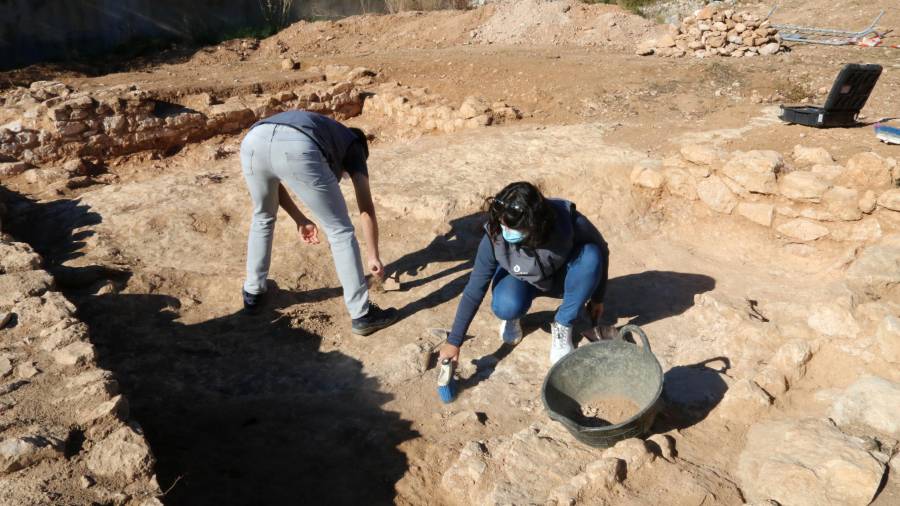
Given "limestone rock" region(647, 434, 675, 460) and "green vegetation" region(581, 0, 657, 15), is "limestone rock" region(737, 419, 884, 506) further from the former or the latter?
"green vegetation" region(581, 0, 657, 15)

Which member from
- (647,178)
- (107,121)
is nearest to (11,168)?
(107,121)

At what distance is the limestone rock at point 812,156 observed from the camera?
4.82m

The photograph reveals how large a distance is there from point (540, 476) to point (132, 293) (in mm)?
2836

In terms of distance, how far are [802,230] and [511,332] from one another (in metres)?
2.31

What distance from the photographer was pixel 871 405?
114 inches

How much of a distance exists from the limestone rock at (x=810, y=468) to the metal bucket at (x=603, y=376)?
453 millimetres

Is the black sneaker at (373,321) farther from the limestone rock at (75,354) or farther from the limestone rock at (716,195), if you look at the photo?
the limestone rock at (716,195)

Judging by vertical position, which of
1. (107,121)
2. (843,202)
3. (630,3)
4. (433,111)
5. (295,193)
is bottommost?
(843,202)

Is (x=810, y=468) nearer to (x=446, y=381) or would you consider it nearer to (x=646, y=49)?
(x=446, y=381)

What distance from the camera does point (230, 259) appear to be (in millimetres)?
4645

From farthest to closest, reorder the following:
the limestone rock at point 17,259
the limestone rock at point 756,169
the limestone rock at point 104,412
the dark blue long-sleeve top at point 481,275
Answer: the limestone rock at point 756,169 < the limestone rock at point 17,259 < the dark blue long-sleeve top at point 481,275 < the limestone rock at point 104,412

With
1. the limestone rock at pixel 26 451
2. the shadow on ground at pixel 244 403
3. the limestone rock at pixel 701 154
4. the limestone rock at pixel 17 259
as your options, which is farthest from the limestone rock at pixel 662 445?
the limestone rock at pixel 17 259

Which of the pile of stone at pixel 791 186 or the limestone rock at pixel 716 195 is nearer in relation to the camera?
the pile of stone at pixel 791 186

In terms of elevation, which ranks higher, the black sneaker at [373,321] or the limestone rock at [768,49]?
the limestone rock at [768,49]
